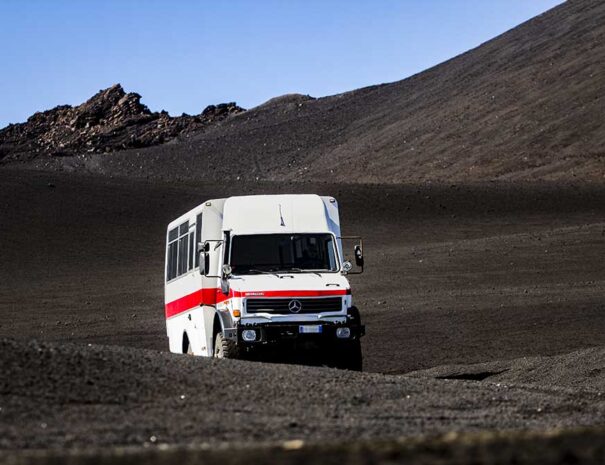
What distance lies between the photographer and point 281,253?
2003cm

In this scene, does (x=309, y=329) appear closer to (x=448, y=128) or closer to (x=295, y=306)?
(x=295, y=306)

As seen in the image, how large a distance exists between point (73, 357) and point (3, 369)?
1146 mm

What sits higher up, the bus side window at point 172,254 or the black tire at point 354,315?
the bus side window at point 172,254

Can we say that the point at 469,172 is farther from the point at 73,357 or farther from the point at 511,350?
the point at 73,357

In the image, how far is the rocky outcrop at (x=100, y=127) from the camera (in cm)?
14762

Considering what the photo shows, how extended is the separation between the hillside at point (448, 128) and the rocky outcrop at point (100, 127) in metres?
5.43

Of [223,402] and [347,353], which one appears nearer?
[223,402]

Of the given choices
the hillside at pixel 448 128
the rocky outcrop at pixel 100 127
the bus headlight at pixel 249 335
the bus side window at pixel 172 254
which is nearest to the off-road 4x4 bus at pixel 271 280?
the bus headlight at pixel 249 335

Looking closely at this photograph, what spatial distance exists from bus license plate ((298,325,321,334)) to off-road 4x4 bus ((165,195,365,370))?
15 millimetres

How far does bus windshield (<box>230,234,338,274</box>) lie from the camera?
1998 cm

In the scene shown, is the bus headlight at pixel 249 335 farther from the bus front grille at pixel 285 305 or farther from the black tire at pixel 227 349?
the bus front grille at pixel 285 305

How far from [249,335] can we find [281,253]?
158 cm

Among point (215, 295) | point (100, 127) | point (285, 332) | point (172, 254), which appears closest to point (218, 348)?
point (215, 295)

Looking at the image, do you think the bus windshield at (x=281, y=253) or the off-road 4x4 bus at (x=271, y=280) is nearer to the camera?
the off-road 4x4 bus at (x=271, y=280)
